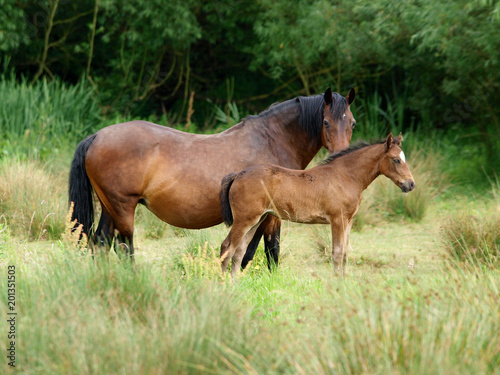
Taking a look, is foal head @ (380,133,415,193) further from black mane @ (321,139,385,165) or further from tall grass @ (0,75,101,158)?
tall grass @ (0,75,101,158)

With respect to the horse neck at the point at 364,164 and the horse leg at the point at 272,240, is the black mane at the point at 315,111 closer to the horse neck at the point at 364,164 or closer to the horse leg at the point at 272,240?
the horse neck at the point at 364,164

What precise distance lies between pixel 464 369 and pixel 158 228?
19.6 feet

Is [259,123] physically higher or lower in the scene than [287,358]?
higher

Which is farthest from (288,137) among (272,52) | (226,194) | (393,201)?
(272,52)

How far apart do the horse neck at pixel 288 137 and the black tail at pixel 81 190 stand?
5.66 feet

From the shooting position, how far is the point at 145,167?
5.91 m

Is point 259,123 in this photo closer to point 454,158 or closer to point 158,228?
point 158,228

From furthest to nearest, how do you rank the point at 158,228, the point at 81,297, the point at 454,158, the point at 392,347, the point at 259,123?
the point at 454,158 → the point at 158,228 → the point at 259,123 → the point at 81,297 → the point at 392,347

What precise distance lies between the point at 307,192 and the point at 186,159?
1178mm

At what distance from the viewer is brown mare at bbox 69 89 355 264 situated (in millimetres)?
5914

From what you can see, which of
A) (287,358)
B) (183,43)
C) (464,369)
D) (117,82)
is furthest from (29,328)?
(117,82)

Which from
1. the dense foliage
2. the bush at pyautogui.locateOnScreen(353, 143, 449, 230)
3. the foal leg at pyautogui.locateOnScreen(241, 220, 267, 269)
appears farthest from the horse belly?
the dense foliage

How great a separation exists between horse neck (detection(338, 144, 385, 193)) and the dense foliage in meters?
4.29

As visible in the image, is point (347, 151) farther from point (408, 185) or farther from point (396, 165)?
point (408, 185)
